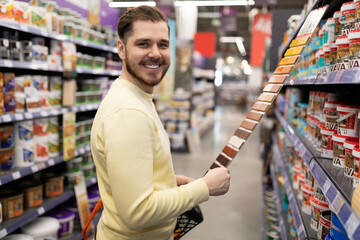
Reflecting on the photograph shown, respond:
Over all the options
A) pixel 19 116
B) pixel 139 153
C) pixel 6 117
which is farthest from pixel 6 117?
pixel 139 153

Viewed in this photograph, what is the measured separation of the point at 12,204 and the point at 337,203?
7.50ft

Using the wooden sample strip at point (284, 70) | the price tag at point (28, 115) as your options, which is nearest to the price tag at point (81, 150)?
the price tag at point (28, 115)

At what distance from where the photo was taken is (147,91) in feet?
4.49

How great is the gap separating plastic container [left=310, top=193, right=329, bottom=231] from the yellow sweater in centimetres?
73

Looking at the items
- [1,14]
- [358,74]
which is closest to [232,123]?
[1,14]

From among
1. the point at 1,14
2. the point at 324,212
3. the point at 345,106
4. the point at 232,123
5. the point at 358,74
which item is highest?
the point at 1,14

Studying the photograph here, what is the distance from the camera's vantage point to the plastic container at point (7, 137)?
235 centimetres

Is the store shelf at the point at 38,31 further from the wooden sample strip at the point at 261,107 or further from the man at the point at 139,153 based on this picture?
the wooden sample strip at the point at 261,107

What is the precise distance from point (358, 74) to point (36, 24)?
96.1 inches

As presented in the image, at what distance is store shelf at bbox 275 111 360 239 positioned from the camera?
33.8 inches

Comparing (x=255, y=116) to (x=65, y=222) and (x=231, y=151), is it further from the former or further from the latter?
(x=65, y=222)

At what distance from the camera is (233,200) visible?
444cm

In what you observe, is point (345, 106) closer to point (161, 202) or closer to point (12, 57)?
point (161, 202)

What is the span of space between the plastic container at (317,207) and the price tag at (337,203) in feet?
1.99
